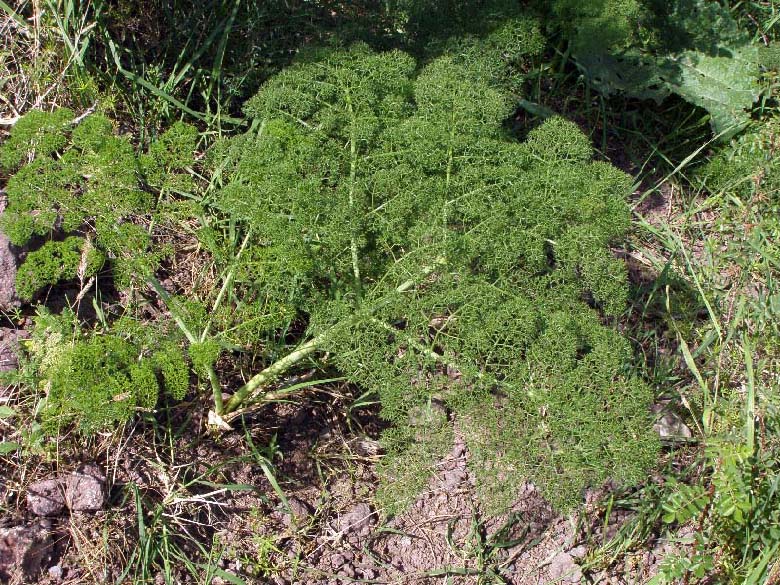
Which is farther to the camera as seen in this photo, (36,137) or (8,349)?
(8,349)

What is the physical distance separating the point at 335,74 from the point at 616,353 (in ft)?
4.47

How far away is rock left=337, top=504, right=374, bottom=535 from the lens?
9.63 ft

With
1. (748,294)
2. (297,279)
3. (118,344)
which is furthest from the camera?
(748,294)

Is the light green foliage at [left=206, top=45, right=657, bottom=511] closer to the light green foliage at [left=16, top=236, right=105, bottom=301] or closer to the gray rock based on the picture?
the light green foliage at [left=16, top=236, right=105, bottom=301]

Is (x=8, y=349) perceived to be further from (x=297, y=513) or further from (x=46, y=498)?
(x=297, y=513)

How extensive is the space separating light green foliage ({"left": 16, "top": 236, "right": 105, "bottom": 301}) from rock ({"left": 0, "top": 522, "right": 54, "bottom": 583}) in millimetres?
722

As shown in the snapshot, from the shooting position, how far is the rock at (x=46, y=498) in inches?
103

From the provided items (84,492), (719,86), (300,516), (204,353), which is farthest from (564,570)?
(719,86)

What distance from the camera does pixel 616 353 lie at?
8.30ft

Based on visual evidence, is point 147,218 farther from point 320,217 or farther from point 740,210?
point 740,210

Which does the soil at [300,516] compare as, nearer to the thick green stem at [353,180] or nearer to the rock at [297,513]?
the rock at [297,513]

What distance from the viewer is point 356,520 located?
295 cm

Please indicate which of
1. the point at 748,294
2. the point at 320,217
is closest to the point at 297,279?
the point at 320,217

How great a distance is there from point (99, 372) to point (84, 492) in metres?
0.47
